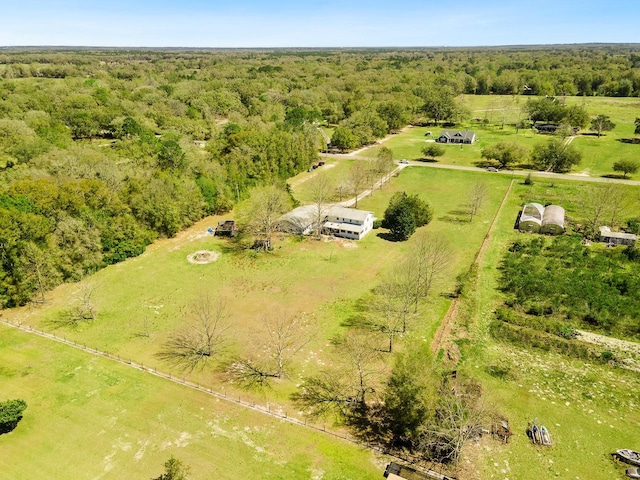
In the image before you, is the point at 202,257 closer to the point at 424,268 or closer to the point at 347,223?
the point at 347,223

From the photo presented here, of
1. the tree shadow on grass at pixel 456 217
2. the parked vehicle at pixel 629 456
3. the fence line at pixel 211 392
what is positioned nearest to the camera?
the parked vehicle at pixel 629 456

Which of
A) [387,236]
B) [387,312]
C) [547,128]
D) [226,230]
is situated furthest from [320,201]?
[547,128]

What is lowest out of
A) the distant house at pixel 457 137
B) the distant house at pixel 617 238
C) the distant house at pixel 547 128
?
the distant house at pixel 617 238

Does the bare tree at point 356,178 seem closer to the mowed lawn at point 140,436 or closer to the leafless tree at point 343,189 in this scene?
the leafless tree at point 343,189

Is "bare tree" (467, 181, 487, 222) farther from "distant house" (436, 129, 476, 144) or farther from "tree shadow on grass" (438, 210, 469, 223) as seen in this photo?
"distant house" (436, 129, 476, 144)

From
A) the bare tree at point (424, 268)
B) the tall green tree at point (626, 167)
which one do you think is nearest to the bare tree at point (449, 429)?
the bare tree at point (424, 268)

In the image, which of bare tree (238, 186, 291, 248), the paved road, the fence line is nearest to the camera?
the fence line

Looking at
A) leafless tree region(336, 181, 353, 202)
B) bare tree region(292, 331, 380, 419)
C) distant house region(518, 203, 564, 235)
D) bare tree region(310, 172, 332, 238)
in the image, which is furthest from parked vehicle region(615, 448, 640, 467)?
leafless tree region(336, 181, 353, 202)
